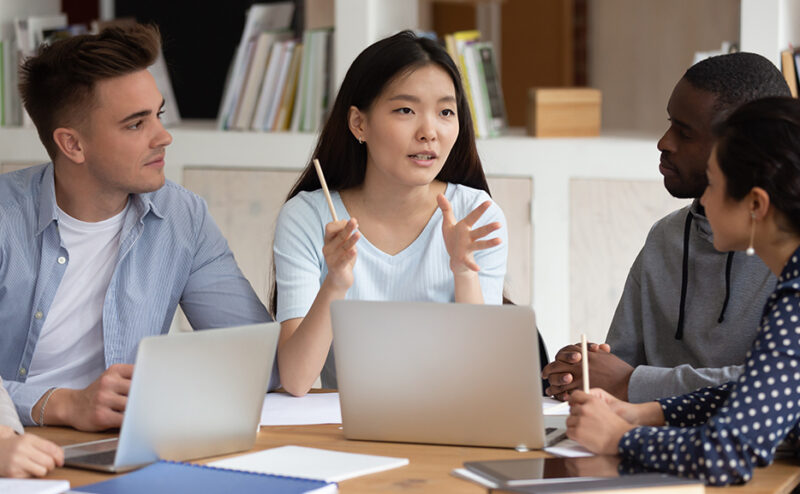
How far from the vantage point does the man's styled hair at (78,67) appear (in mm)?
2018

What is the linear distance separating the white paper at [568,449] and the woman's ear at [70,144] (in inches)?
42.5

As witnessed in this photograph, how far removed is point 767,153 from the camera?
4.50 ft

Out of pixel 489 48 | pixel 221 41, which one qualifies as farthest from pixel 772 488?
pixel 221 41

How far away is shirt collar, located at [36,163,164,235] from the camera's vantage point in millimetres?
1958

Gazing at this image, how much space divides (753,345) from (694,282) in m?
0.58

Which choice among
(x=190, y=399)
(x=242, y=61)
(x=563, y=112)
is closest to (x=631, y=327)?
(x=190, y=399)

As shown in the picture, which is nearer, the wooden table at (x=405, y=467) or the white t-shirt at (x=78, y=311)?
the wooden table at (x=405, y=467)

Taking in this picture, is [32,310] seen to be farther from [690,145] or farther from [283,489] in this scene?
[690,145]

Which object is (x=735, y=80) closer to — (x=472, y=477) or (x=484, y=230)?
(x=484, y=230)

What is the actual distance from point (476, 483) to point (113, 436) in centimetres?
59

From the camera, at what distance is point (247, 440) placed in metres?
1.49

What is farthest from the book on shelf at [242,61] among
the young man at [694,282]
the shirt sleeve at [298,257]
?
the young man at [694,282]

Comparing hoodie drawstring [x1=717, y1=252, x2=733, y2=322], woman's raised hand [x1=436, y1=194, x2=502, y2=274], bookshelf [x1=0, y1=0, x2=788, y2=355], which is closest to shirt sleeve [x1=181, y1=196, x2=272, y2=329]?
woman's raised hand [x1=436, y1=194, x2=502, y2=274]

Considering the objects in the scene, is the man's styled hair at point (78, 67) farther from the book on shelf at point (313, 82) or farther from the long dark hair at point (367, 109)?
the book on shelf at point (313, 82)
